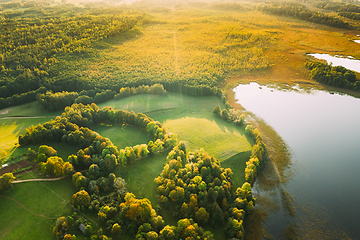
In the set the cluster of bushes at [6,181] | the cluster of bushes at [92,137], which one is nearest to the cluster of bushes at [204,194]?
the cluster of bushes at [92,137]

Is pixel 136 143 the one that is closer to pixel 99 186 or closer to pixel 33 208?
pixel 99 186

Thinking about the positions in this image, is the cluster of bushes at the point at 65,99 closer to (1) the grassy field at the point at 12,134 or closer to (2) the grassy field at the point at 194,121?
(2) the grassy field at the point at 194,121

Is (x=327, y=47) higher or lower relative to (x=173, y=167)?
higher

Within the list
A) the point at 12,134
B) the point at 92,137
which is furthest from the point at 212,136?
the point at 12,134

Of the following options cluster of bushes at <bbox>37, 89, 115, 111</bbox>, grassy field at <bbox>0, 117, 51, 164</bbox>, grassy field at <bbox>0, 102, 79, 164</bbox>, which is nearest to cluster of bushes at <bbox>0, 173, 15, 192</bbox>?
grassy field at <bbox>0, 102, 79, 164</bbox>

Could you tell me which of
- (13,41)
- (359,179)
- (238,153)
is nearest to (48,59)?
(13,41)

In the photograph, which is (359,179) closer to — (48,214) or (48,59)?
(48,214)
